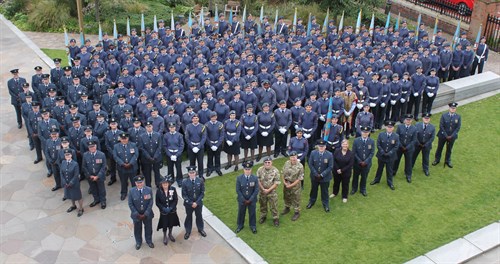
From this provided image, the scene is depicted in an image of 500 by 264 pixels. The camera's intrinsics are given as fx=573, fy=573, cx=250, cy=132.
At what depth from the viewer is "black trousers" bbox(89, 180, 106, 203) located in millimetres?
11961

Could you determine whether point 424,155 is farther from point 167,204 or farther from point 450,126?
point 167,204

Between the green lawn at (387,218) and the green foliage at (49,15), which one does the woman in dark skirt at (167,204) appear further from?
the green foliage at (49,15)

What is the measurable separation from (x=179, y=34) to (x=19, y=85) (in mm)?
6723

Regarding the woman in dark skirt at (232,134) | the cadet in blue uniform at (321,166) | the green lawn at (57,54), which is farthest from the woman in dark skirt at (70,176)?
the green lawn at (57,54)

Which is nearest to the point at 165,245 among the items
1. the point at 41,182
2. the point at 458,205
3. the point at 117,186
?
the point at 117,186

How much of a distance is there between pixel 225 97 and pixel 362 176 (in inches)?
159

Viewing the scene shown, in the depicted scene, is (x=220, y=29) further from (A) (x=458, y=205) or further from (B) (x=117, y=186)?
(A) (x=458, y=205)

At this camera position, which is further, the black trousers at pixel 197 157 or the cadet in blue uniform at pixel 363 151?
the black trousers at pixel 197 157

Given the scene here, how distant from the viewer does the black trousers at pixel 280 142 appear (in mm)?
14086

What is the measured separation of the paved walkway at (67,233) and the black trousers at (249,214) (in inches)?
20.9

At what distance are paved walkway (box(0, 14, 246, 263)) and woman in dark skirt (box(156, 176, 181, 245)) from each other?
1.48 feet

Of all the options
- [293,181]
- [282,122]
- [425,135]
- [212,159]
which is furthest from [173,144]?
[425,135]

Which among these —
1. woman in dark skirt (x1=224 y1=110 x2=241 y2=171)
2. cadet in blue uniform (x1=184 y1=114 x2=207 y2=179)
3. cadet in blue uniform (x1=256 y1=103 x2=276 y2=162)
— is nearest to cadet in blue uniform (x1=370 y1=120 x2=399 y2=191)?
cadet in blue uniform (x1=256 y1=103 x2=276 y2=162)

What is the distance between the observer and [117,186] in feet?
43.0
